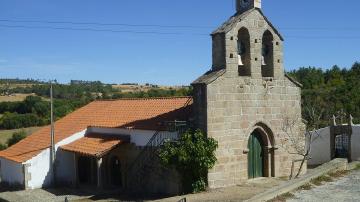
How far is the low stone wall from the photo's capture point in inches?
534

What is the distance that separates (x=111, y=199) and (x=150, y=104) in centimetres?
619

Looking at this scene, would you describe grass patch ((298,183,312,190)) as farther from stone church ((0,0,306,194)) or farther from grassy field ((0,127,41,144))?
grassy field ((0,127,41,144))

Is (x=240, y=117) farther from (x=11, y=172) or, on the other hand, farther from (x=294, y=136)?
(x=11, y=172)

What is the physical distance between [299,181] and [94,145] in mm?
10494

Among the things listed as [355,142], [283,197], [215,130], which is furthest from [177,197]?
[355,142]

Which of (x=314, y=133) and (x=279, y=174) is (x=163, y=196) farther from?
(x=314, y=133)

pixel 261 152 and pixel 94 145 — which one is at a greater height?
pixel 94 145

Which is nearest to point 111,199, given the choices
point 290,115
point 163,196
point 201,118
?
point 163,196

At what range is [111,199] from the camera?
18.9 metres

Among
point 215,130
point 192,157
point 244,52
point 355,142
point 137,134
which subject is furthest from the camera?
point 355,142

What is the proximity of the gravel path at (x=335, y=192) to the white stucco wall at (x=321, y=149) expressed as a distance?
1059cm

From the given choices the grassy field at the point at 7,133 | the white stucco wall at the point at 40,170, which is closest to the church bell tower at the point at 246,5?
the white stucco wall at the point at 40,170

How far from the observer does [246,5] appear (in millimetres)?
18891

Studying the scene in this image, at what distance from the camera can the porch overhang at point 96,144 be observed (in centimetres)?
2039
